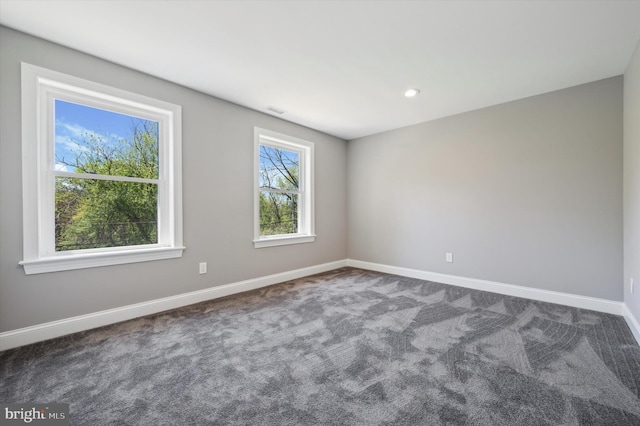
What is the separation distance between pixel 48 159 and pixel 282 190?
2.56 m

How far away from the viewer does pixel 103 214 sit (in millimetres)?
2631

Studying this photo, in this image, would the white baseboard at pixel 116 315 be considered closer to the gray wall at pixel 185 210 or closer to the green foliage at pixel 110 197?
the gray wall at pixel 185 210

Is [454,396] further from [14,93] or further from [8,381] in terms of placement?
[14,93]

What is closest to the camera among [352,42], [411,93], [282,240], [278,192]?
[352,42]

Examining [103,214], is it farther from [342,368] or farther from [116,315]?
[342,368]

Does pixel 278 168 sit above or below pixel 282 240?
above

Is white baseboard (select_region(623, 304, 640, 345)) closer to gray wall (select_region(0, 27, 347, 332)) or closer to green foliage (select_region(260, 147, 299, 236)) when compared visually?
gray wall (select_region(0, 27, 347, 332))

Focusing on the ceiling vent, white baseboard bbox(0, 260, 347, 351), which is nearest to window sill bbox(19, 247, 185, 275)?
white baseboard bbox(0, 260, 347, 351)

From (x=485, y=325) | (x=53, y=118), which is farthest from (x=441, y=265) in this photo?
(x=53, y=118)

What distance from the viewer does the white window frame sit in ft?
7.13

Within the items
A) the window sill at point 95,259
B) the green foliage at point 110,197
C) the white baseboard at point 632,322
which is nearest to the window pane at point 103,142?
the green foliage at point 110,197

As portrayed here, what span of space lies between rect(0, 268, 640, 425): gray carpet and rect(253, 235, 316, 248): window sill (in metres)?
1.03

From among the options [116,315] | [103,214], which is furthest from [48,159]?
[116,315]

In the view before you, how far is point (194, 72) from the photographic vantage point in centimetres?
276
